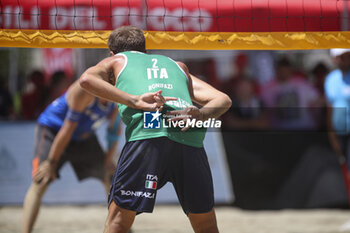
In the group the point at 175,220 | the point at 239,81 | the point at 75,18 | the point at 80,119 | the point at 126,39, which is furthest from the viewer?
the point at 239,81

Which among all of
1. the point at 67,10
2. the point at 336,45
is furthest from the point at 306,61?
the point at 67,10

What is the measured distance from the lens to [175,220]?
5.77m

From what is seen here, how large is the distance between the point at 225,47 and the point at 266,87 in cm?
363

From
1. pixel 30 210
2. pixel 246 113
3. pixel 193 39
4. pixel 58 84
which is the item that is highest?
pixel 193 39

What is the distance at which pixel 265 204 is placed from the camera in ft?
20.5

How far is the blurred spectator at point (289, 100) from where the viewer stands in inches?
265

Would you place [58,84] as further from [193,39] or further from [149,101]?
[149,101]

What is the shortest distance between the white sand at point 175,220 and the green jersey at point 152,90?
2.59 metres

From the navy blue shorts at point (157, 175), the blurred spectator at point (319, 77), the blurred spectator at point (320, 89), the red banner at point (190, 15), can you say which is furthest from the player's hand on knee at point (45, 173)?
the blurred spectator at point (319, 77)

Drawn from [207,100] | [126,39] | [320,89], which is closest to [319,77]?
[320,89]

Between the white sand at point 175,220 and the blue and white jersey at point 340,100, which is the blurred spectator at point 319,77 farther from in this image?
the white sand at point 175,220

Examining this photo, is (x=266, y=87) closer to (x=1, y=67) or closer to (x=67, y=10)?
(x=67, y=10)

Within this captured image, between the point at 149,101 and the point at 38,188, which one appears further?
the point at 38,188

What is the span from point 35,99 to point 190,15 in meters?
4.13
